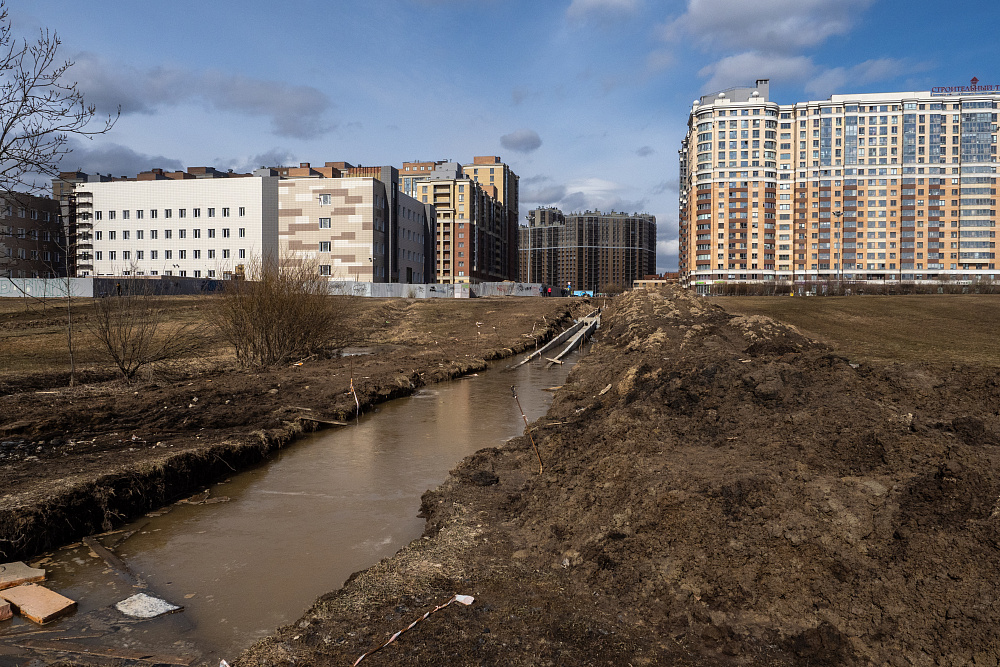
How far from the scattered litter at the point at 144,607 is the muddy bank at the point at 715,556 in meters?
1.36

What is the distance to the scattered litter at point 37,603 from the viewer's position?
456 cm

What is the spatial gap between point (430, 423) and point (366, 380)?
356cm

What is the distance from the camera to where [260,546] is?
6.13 meters

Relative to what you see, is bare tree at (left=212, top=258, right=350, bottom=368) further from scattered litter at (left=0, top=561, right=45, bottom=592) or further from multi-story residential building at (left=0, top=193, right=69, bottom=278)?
scattered litter at (left=0, top=561, right=45, bottom=592)

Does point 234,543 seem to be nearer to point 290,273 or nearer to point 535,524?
point 535,524

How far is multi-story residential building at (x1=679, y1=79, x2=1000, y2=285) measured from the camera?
107 meters

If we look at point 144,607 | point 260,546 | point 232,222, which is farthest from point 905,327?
point 232,222

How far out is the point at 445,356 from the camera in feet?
68.8

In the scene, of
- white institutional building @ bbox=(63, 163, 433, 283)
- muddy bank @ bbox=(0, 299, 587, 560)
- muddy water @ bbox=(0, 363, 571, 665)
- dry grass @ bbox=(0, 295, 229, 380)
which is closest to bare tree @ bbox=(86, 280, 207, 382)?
dry grass @ bbox=(0, 295, 229, 380)

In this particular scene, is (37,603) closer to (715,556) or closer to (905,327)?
(715,556)

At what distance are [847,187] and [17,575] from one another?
127 metres

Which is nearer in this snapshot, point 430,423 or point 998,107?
point 430,423

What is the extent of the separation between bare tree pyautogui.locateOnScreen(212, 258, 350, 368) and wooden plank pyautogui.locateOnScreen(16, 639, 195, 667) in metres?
13.3

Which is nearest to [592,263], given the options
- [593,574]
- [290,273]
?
[290,273]
